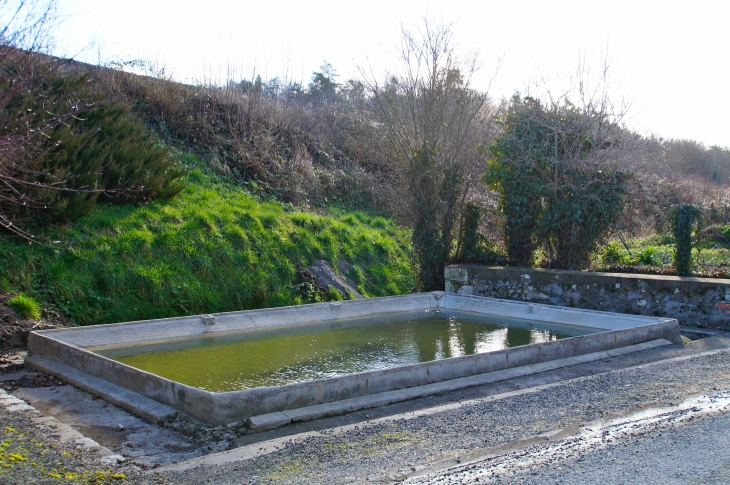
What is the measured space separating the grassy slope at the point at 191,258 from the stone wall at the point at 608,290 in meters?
2.18

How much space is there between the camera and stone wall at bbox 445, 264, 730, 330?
27.0ft

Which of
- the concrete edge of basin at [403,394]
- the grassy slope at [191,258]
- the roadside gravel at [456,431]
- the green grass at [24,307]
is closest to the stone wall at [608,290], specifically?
the concrete edge of basin at [403,394]

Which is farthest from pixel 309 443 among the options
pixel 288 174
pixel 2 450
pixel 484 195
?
pixel 288 174

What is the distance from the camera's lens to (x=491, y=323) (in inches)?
348

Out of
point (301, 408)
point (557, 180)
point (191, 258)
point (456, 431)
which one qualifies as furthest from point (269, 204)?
point (456, 431)

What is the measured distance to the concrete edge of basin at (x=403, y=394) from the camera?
15.3ft

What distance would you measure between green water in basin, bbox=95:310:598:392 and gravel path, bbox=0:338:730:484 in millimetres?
1432

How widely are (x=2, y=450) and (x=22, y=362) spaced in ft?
9.69

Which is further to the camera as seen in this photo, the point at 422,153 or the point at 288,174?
the point at 288,174

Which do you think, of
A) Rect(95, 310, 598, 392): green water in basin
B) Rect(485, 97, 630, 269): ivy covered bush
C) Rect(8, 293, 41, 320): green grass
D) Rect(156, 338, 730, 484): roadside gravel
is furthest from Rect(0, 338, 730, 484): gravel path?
Rect(485, 97, 630, 269): ivy covered bush

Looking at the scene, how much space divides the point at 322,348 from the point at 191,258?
388 centimetres

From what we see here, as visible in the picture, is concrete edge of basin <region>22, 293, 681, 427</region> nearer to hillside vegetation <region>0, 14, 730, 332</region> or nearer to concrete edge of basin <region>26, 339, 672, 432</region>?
concrete edge of basin <region>26, 339, 672, 432</region>

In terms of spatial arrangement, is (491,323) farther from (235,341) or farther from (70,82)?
(70,82)

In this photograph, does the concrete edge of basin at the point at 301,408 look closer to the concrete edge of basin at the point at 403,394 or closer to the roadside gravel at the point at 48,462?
the concrete edge of basin at the point at 403,394
